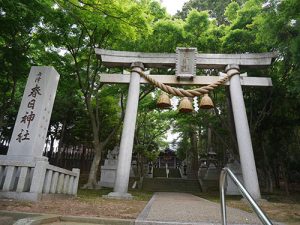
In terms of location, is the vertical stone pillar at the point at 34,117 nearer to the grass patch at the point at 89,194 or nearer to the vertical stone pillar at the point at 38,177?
the vertical stone pillar at the point at 38,177

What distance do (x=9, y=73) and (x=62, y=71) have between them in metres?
2.40

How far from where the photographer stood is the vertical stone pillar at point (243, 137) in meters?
9.91

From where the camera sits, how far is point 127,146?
1037cm

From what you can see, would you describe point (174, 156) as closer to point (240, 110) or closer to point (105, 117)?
point (105, 117)

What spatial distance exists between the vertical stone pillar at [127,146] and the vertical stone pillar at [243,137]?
13.0ft

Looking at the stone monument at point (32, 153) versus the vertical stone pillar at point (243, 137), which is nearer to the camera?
the stone monument at point (32, 153)

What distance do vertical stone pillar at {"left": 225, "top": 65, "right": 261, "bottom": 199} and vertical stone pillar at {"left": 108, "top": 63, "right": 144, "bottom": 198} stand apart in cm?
397

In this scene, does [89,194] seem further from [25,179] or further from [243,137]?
[243,137]

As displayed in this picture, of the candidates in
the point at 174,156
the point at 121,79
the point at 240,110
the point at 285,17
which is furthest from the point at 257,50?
the point at 174,156

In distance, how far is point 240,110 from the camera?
10.9 m

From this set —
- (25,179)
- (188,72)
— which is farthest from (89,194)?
(188,72)

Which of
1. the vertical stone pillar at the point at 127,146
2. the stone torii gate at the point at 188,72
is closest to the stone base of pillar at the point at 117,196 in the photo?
the vertical stone pillar at the point at 127,146

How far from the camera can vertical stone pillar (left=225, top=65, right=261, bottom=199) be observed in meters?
9.91

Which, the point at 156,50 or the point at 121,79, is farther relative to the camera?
the point at 156,50
